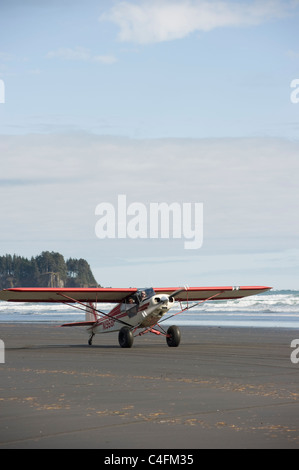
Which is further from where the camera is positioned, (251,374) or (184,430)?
(251,374)

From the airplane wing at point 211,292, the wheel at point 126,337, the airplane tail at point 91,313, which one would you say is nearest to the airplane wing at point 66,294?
the airplane tail at point 91,313

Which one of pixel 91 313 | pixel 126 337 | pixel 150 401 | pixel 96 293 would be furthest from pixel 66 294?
pixel 150 401

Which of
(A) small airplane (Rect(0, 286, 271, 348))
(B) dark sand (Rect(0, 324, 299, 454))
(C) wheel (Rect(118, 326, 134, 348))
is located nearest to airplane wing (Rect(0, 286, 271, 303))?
(A) small airplane (Rect(0, 286, 271, 348))

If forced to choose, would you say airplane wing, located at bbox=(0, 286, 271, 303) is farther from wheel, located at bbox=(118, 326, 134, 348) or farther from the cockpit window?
wheel, located at bbox=(118, 326, 134, 348)

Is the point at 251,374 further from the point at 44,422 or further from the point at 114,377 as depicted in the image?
the point at 44,422

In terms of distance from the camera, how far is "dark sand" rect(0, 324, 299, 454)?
8.66m

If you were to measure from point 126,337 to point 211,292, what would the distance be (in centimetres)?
567

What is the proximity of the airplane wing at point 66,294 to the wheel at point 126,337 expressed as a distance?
1567mm

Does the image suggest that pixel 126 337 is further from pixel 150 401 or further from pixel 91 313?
pixel 150 401

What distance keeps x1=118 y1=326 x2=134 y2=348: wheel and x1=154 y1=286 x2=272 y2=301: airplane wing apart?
2674 millimetres
